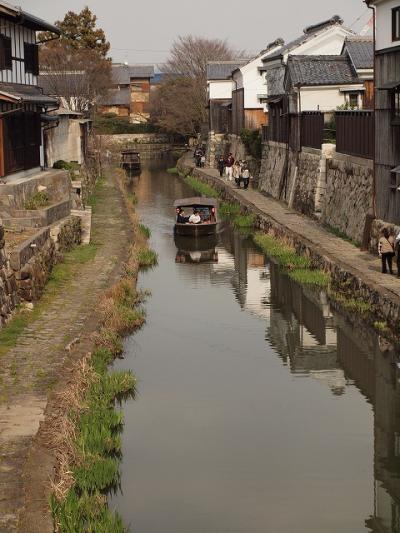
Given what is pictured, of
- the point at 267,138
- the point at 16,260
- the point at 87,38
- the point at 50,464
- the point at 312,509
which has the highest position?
the point at 87,38

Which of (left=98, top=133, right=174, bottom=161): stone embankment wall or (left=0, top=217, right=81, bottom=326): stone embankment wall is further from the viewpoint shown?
(left=98, top=133, right=174, bottom=161): stone embankment wall

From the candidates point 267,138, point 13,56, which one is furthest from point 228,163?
point 13,56

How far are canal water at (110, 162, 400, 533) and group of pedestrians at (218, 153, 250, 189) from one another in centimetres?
2375

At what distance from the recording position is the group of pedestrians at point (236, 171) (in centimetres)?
4812

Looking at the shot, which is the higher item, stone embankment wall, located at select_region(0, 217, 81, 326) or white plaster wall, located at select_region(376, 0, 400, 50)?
white plaster wall, located at select_region(376, 0, 400, 50)

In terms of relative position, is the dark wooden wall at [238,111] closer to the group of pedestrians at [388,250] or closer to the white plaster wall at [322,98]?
the white plaster wall at [322,98]

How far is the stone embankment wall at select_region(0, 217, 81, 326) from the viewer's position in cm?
1739

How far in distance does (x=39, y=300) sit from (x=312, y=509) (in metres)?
→ 10.0

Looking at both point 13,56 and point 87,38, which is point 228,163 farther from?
point 87,38

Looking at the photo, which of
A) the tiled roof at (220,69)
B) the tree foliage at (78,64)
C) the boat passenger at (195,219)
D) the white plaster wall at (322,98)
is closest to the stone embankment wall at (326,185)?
the white plaster wall at (322,98)

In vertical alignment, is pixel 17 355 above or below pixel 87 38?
below

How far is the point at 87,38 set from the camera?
260ft

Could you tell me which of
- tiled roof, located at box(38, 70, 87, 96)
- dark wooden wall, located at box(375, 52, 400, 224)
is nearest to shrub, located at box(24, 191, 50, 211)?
dark wooden wall, located at box(375, 52, 400, 224)

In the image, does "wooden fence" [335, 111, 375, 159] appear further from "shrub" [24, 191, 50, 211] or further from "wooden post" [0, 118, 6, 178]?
"wooden post" [0, 118, 6, 178]
